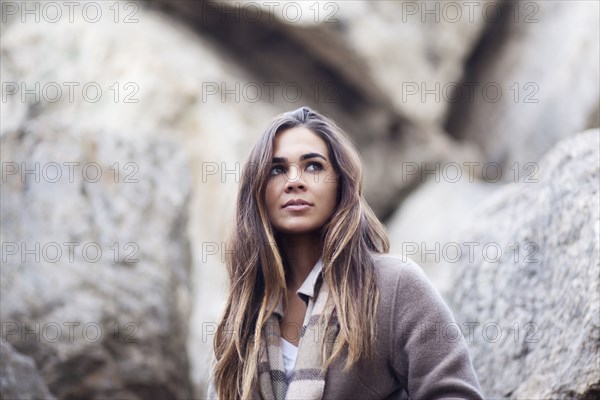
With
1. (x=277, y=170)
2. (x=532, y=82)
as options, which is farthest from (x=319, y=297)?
(x=532, y=82)

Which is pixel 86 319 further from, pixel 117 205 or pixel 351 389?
pixel 351 389

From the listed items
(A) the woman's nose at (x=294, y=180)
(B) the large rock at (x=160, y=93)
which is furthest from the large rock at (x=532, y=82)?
(A) the woman's nose at (x=294, y=180)

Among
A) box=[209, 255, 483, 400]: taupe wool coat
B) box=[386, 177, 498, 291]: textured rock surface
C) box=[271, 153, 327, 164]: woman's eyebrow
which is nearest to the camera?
box=[209, 255, 483, 400]: taupe wool coat

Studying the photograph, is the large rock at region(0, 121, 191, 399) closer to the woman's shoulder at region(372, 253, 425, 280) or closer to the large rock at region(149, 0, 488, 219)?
the woman's shoulder at region(372, 253, 425, 280)

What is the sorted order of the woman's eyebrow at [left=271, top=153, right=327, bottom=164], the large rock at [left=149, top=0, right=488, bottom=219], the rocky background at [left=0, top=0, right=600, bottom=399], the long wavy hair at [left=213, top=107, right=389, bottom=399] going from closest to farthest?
1. the long wavy hair at [left=213, top=107, right=389, bottom=399]
2. the woman's eyebrow at [left=271, top=153, right=327, bottom=164]
3. the rocky background at [left=0, top=0, right=600, bottom=399]
4. the large rock at [left=149, top=0, right=488, bottom=219]

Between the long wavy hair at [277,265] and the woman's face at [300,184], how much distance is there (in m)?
0.02

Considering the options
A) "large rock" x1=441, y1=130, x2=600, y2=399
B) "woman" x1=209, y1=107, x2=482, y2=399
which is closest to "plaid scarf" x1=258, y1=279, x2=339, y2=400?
"woman" x1=209, y1=107, x2=482, y2=399

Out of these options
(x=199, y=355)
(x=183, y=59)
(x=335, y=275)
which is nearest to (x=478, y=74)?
(x=183, y=59)

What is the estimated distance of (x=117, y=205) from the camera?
4.50 m

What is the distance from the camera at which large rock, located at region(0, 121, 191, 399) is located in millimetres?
3820

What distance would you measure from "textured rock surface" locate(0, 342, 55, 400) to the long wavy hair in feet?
2.99

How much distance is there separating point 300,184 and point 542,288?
101 centimetres

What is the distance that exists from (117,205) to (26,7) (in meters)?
2.96

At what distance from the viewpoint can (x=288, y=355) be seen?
267cm
